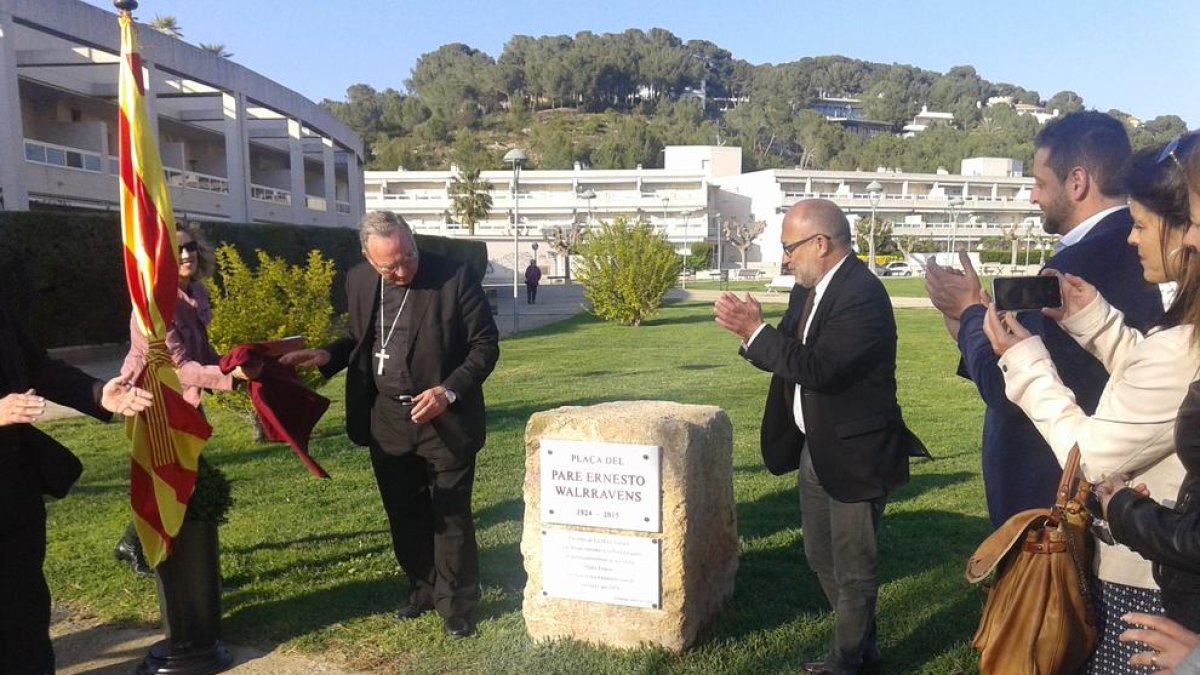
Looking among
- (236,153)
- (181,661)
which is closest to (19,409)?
(181,661)

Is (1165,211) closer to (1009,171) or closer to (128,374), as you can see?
(128,374)

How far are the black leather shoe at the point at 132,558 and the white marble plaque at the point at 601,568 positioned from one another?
2530 millimetres

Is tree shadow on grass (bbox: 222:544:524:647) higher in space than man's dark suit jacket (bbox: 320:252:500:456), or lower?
lower

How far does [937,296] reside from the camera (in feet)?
9.20

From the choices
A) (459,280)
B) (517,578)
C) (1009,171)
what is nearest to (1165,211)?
(459,280)

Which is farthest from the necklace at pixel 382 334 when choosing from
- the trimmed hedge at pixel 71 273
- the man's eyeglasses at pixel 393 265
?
the trimmed hedge at pixel 71 273

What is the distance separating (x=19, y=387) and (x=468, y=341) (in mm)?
1834

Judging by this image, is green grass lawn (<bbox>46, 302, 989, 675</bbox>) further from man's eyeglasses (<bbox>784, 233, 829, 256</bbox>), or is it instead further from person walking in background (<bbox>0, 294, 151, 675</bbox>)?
man's eyeglasses (<bbox>784, 233, 829, 256</bbox>)

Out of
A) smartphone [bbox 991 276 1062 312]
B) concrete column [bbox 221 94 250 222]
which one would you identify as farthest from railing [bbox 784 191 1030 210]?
smartphone [bbox 991 276 1062 312]

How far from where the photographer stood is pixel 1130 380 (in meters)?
1.94

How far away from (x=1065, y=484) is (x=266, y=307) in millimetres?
7724

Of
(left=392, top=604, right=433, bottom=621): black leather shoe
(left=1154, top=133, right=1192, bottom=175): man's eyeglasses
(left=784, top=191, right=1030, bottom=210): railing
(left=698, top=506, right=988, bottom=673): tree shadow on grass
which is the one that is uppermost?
(left=784, top=191, right=1030, bottom=210): railing

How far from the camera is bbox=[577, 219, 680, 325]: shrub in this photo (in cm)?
2375

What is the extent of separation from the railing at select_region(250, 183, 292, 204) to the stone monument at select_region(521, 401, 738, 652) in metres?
30.1
